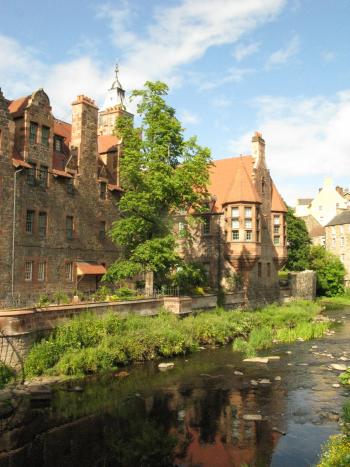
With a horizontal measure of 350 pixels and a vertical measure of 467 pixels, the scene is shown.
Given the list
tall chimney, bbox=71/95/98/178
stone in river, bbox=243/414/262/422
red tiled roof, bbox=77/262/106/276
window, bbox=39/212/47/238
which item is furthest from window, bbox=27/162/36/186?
stone in river, bbox=243/414/262/422

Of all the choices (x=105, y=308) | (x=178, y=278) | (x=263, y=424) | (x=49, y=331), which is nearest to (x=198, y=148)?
(x=178, y=278)

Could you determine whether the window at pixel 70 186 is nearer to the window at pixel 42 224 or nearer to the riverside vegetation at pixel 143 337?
the window at pixel 42 224

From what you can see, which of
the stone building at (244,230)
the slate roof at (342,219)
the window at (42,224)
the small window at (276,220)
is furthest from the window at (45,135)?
the slate roof at (342,219)

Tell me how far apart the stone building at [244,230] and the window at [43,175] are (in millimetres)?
12209

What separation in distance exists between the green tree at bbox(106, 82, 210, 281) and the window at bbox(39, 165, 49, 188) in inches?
190

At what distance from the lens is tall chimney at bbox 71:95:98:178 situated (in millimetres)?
31250

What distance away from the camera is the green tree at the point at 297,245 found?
5469 centimetres

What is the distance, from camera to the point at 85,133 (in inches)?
1244

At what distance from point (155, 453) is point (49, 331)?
9.80m

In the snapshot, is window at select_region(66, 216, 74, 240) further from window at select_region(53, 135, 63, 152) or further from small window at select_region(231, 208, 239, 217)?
small window at select_region(231, 208, 239, 217)

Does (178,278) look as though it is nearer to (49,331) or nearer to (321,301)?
(49,331)

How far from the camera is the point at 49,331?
2105cm

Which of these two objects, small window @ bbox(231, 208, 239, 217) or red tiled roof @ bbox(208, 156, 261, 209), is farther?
small window @ bbox(231, 208, 239, 217)

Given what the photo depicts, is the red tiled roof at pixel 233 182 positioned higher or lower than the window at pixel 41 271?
higher
